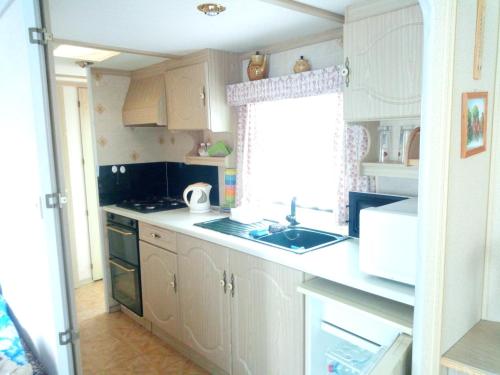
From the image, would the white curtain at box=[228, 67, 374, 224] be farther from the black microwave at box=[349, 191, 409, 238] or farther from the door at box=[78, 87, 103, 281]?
the door at box=[78, 87, 103, 281]

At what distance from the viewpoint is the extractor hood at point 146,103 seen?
311cm

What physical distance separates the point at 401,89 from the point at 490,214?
24.4 inches

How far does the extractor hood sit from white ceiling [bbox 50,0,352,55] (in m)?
0.51

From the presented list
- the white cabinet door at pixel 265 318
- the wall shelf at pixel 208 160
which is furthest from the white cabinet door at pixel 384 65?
the wall shelf at pixel 208 160

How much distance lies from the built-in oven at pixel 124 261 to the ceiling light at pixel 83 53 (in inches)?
50.5

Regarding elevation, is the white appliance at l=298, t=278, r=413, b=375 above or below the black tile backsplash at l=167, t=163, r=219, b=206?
below

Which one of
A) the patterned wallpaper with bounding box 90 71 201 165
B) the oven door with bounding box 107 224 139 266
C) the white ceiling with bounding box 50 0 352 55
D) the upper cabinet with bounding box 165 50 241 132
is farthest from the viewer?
the patterned wallpaper with bounding box 90 71 201 165

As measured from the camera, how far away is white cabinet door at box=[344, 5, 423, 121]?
1579 millimetres

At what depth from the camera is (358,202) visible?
210 cm

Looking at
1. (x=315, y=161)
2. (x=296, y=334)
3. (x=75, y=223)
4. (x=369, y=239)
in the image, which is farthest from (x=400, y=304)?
(x=75, y=223)

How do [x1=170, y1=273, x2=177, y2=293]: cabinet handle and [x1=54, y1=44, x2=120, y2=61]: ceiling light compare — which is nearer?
[x1=170, y1=273, x2=177, y2=293]: cabinet handle

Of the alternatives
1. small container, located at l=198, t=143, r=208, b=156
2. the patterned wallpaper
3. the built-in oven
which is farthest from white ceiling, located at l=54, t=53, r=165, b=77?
the built-in oven

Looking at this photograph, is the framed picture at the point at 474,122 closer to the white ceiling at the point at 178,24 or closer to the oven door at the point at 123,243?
the white ceiling at the point at 178,24

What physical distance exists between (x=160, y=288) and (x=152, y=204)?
795mm
